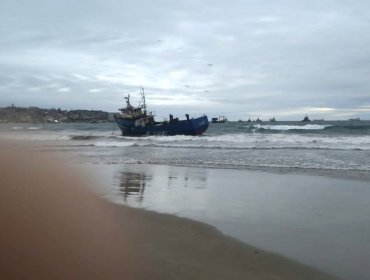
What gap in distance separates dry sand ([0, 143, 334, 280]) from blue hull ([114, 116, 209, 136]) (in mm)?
35443

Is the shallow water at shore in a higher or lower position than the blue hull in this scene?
lower

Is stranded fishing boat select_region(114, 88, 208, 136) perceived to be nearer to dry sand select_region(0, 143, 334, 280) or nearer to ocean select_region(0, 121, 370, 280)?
ocean select_region(0, 121, 370, 280)

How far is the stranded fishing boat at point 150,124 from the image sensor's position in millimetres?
42062

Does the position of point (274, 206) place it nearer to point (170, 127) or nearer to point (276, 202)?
point (276, 202)

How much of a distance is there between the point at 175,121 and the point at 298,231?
36983 millimetres

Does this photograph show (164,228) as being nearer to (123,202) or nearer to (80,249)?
(80,249)

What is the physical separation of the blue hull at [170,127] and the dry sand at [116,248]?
116 feet

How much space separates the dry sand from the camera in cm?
374

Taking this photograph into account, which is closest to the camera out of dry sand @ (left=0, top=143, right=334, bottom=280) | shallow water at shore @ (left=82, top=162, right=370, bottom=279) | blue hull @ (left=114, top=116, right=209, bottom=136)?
dry sand @ (left=0, top=143, right=334, bottom=280)

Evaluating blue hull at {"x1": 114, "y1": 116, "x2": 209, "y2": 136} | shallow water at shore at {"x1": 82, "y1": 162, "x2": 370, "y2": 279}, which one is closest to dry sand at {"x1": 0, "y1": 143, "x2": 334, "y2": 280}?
shallow water at shore at {"x1": 82, "y1": 162, "x2": 370, "y2": 279}

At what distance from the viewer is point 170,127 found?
138 ft

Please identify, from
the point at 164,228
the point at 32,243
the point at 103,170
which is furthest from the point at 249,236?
the point at 103,170

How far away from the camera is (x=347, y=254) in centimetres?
446

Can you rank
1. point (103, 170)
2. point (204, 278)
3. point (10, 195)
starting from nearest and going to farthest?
1. point (204, 278)
2. point (10, 195)
3. point (103, 170)
